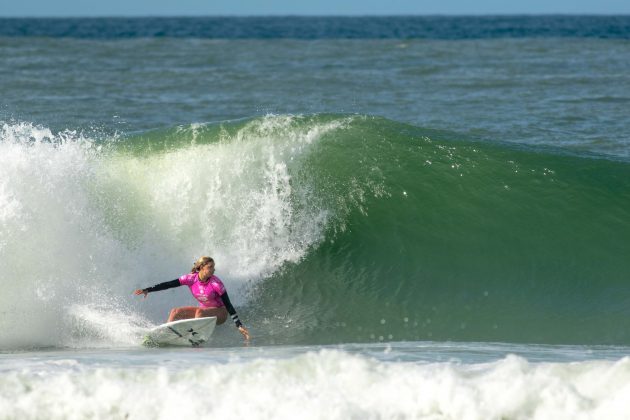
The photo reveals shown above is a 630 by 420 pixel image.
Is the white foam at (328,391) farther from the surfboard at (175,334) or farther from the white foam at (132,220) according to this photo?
the white foam at (132,220)

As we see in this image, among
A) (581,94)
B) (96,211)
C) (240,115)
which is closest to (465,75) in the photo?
(581,94)

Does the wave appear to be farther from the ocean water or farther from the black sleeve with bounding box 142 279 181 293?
the black sleeve with bounding box 142 279 181 293

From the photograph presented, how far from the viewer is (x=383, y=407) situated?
7414 mm

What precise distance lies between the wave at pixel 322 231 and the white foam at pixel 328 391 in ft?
8.84

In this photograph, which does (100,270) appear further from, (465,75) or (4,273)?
(465,75)

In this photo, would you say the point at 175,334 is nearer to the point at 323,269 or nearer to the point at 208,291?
the point at 208,291

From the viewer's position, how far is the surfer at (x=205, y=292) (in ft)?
34.5

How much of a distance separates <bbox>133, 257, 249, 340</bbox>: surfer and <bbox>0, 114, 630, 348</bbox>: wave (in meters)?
0.57

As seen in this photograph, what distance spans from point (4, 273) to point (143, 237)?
2054 mm

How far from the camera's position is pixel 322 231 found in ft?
43.7

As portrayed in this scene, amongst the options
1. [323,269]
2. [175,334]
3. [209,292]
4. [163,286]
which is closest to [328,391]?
[175,334]

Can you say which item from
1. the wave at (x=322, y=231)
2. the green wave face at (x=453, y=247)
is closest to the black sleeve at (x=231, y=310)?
the wave at (x=322, y=231)

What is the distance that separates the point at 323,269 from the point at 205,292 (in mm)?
2425

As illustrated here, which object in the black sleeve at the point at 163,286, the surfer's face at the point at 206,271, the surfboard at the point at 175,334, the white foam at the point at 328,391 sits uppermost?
the surfer's face at the point at 206,271
